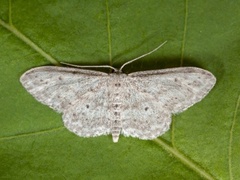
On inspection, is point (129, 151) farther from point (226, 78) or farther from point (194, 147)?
point (226, 78)

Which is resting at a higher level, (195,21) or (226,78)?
(195,21)

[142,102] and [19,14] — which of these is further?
[142,102]

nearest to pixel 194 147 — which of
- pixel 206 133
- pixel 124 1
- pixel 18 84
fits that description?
pixel 206 133

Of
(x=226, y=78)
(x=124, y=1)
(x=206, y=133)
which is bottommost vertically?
(x=206, y=133)

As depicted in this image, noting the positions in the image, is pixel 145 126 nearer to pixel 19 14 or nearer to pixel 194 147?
pixel 194 147

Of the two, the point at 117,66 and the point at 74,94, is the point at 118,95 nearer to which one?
the point at 117,66

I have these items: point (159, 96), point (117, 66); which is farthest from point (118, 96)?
point (159, 96)
